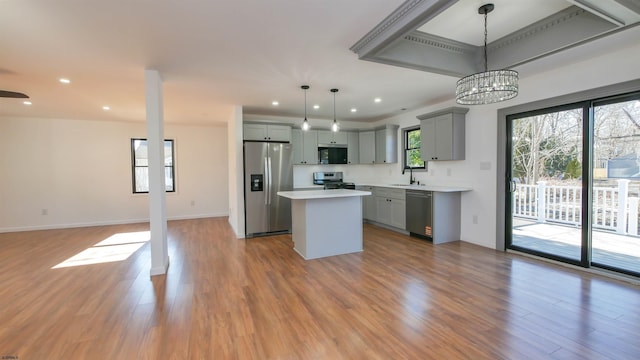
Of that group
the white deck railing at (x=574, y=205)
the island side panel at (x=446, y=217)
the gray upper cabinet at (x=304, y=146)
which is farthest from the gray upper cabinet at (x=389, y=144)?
the white deck railing at (x=574, y=205)

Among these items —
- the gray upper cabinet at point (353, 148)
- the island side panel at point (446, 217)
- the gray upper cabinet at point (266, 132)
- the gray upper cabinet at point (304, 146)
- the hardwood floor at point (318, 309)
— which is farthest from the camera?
the gray upper cabinet at point (353, 148)

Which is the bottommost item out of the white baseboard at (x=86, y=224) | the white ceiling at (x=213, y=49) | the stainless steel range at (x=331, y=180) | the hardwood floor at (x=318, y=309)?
the hardwood floor at (x=318, y=309)

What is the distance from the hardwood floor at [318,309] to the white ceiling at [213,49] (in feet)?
8.27

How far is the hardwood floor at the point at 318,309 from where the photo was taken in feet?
6.42

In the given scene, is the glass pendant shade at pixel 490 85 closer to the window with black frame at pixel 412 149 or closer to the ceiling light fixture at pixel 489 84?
the ceiling light fixture at pixel 489 84

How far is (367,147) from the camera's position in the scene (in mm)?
6656

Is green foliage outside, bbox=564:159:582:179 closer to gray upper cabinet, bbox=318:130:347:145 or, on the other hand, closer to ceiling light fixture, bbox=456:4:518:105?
ceiling light fixture, bbox=456:4:518:105

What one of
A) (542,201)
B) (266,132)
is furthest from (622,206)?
(266,132)

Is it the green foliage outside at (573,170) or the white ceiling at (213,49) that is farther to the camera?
the green foliage outside at (573,170)

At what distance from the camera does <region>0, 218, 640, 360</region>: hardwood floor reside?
6.42ft

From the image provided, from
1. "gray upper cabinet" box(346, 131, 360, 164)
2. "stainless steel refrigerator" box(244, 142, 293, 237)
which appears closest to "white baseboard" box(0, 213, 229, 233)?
"stainless steel refrigerator" box(244, 142, 293, 237)

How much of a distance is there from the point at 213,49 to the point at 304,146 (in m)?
3.52

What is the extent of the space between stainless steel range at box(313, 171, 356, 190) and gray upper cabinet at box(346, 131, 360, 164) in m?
0.47

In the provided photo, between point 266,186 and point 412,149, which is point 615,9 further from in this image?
point 266,186
